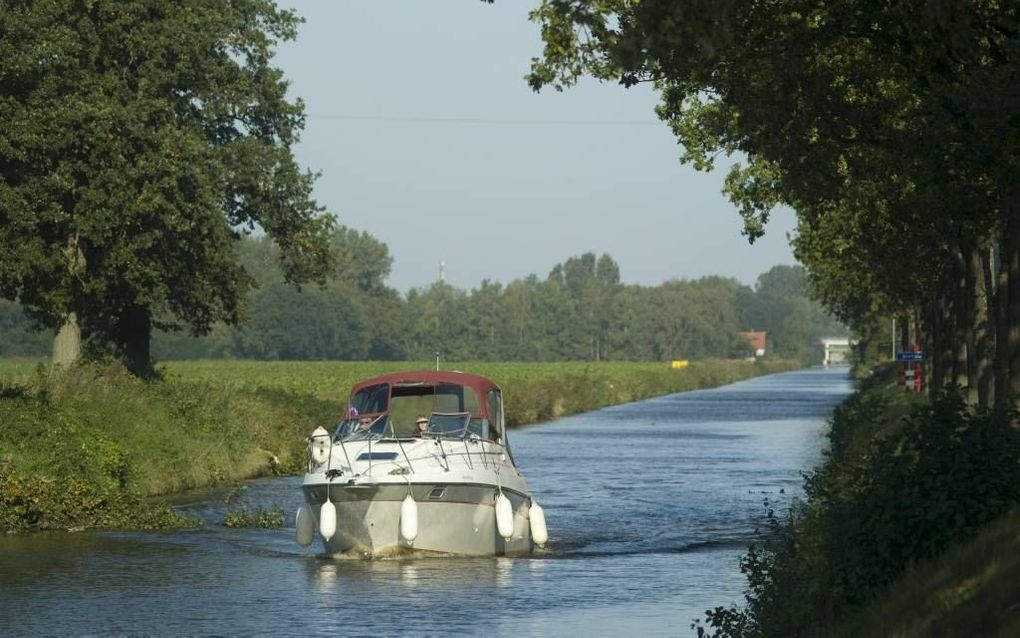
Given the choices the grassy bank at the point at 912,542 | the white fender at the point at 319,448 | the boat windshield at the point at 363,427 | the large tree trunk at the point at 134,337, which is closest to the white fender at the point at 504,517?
the boat windshield at the point at 363,427

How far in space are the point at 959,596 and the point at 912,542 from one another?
2.45 meters

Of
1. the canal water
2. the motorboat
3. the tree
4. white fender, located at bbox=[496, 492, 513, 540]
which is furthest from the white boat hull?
the tree

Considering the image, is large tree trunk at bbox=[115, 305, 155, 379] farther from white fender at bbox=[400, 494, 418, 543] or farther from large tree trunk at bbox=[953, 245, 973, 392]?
white fender at bbox=[400, 494, 418, 543]

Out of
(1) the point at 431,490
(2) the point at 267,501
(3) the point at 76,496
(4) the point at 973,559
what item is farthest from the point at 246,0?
(4) the point at 973,559

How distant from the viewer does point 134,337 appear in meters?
46.8

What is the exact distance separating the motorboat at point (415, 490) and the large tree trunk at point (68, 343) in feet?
58.3

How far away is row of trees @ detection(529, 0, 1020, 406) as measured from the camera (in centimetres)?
1517

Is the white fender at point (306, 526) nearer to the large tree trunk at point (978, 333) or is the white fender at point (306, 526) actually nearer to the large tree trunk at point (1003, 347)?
the large tree trunk at point (1003, 347)

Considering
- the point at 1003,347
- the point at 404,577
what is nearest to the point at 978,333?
the point at 1003,347

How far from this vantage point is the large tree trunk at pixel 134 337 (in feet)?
153

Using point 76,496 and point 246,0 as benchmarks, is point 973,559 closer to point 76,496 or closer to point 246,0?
point 76,496

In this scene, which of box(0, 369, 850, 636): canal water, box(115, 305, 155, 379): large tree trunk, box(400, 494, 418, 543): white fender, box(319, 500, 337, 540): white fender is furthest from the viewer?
box(115, 305, 155, 379): large tree trunk

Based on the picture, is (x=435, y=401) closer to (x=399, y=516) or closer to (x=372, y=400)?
(x=372, y=400)

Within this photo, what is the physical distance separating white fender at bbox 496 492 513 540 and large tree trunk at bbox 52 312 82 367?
2052 centimetres
